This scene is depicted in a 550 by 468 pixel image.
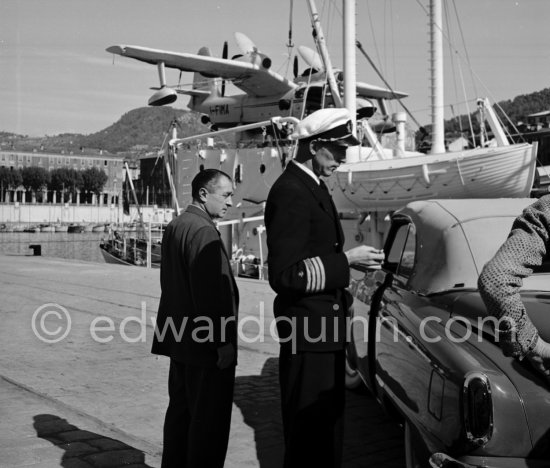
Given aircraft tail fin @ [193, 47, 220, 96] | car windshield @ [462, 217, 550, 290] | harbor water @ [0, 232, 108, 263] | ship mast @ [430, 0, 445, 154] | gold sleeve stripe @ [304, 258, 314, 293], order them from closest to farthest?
gold sleeve stripe @ [304, 258, 314, 293] → car windshield @ [462, 217, 550, 290] → ship mast @ [430, 0, 445, 154] → aircraft tail fin @ [193, 47, 220, 96] → harbor water @ [0, 232, 108, 263]

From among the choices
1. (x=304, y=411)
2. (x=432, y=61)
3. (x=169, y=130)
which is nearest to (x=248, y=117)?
(x=169, y=130)

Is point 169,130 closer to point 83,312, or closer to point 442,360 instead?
point 83,312

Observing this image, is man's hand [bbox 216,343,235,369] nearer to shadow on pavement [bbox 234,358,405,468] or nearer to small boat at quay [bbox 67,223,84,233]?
shadow on pavement [bbox 234,358,405,468]

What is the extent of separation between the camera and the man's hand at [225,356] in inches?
144

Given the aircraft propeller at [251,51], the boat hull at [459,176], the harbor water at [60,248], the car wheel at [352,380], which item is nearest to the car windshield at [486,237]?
the car wheel at [352,380]

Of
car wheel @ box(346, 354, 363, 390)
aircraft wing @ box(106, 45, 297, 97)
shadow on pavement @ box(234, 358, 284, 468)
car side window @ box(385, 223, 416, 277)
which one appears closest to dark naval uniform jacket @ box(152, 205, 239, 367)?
shadow on pavement @ box(234, 358, 284, 468)

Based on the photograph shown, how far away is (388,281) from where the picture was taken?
190 inches

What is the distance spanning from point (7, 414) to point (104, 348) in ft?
9.18

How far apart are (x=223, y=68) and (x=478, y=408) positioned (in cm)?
2739

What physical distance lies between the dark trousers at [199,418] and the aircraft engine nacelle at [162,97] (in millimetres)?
23180

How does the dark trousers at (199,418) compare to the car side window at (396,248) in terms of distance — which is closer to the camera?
the dark trousers at (199,418)

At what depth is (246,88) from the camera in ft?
101

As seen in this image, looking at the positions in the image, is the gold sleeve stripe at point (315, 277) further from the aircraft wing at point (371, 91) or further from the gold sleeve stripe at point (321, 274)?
the aircraft wing at point (371, 91)

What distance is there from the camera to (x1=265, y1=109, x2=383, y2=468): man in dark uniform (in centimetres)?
313
